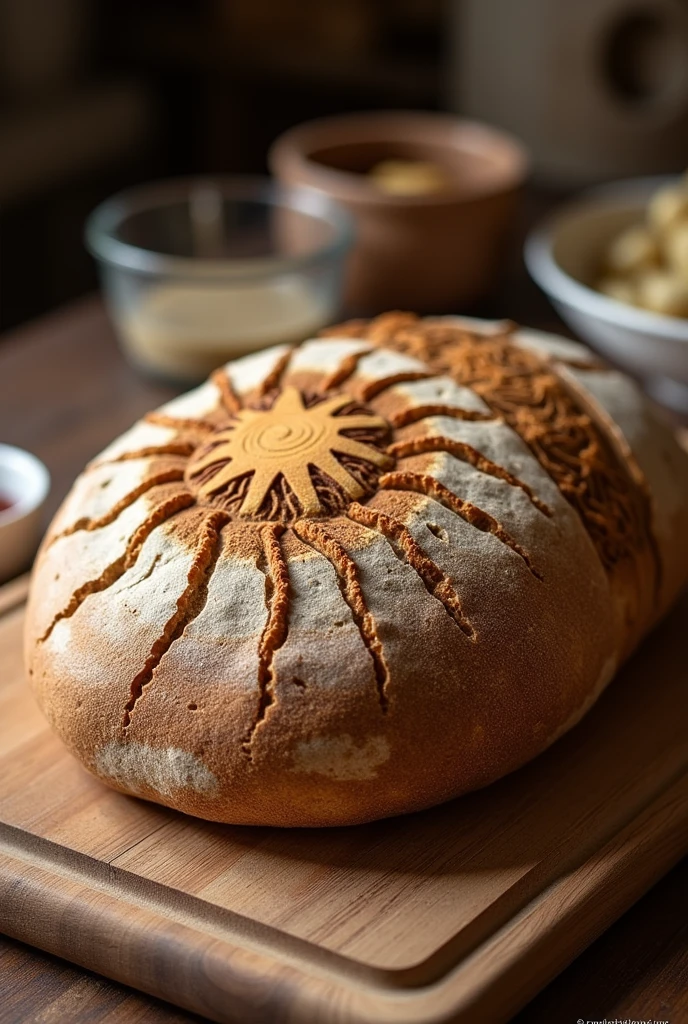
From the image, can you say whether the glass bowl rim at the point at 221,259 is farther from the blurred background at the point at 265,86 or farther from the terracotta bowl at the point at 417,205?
the blurred background at the point at 265,86

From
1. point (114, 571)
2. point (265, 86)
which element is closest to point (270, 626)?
point (114, 571)

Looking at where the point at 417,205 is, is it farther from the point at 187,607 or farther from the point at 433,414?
the point at 187,607

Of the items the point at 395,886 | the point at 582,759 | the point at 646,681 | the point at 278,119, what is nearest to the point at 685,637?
the point at 646,681

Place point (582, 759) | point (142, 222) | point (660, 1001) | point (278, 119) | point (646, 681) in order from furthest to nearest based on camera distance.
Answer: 1. point (278, 119)
2. point (142, 222)
3. point (646, 681)
4. point (582, 759)
5. point (660, 1001)

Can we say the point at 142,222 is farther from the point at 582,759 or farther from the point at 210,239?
the point at 582,759

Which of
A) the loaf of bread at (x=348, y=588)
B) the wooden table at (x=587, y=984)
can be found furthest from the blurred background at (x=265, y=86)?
the wooden table at (x=587, y=984)

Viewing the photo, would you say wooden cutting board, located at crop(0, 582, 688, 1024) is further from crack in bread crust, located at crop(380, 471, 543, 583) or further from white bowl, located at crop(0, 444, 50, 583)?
white bowl, located at crop(0, 444, 50, 583)
